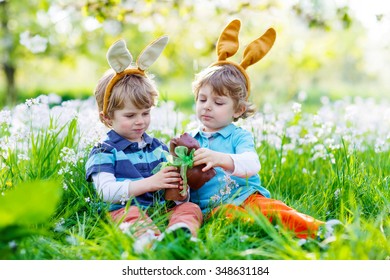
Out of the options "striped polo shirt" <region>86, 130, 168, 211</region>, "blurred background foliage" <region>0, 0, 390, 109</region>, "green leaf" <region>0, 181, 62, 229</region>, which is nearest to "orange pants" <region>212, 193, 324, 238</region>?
"striped polo shirt" <region>86, 130, 168, 211</region>

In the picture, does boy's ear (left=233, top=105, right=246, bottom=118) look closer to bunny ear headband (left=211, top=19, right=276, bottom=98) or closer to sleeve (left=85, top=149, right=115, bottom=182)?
bunny ear headband (left=211, top=19, right=276, bottom=98)

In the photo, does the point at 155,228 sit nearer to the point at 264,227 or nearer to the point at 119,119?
the point at 264,227

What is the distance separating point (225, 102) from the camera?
11.7 ft

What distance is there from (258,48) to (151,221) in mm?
1431

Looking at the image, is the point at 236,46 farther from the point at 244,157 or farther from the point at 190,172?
the point at 190,172

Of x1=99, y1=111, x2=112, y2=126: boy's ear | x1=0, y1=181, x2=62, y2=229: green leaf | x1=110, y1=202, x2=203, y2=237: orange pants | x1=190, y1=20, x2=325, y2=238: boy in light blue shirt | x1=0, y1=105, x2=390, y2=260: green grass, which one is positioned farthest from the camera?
x1=99, y1=111, x2=112, y2=126: boy's ear

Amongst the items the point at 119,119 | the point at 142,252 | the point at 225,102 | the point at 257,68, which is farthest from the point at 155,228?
the point at 257,68

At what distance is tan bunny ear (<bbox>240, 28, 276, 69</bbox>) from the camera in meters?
3.73

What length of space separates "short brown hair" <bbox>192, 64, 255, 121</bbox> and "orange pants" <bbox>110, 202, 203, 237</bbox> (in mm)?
756

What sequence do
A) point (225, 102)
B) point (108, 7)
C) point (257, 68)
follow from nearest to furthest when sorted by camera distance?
point (225, 102), point (108, 7), point (257, 68)

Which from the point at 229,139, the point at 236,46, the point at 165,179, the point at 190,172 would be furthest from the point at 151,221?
the point at 236,46

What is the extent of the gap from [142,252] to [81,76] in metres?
28.7

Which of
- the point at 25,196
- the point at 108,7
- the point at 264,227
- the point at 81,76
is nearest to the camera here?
the point at 25,196
